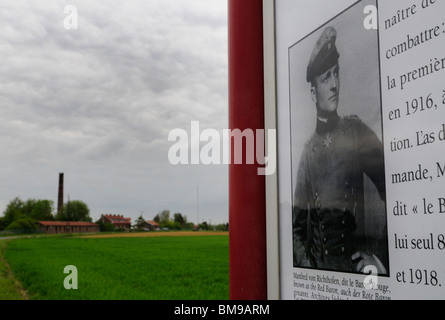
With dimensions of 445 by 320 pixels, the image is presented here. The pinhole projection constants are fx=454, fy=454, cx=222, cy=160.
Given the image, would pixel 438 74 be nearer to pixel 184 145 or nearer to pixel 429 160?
pixel 429 160

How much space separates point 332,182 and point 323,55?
29 centimetres

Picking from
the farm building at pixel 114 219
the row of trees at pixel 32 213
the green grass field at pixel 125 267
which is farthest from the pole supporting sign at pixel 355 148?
the farm building at pixel 114 219

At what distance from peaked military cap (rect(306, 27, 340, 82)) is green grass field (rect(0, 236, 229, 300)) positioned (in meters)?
5.13

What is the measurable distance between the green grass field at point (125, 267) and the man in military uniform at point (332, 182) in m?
5.03

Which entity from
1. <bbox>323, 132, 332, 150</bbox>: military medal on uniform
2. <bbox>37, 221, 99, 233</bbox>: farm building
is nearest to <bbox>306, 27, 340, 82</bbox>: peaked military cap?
Answer: <bbox>323, 132, 332, 150</bbox>: military medal on uniform

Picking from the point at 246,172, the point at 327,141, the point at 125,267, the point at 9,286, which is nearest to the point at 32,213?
the point at 9,286

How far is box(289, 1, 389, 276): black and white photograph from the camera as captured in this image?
2.78ft

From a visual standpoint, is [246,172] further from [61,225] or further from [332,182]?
[61,225]

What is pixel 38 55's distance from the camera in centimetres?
1158

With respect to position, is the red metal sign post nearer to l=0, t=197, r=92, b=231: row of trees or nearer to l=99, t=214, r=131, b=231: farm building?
l=0, t=197, r=92, b=231: row of trees

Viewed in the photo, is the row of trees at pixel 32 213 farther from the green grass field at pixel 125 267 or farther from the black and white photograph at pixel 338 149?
the black and white photograph at pixel 338 149

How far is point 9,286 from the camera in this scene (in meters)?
7.23

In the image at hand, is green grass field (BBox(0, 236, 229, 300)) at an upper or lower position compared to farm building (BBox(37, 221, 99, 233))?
lower

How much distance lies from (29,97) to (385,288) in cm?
1151
